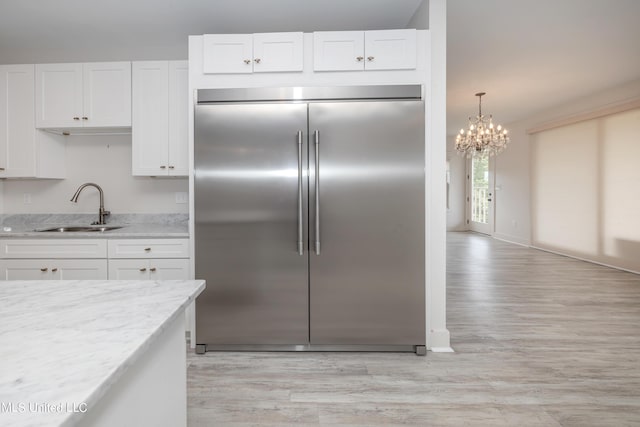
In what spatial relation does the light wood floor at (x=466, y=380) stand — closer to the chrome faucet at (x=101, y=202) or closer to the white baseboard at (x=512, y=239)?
the chrome faucet at (x=101, y=202)

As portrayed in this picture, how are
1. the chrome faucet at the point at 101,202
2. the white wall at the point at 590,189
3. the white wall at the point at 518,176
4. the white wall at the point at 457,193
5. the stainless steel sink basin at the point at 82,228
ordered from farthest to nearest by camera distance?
1. the white wall at the point at 457,193
2. the white wall at the point at 518,176
3. the white wall at the point at 590,189
4. the chrome faucet at the point at 101,202
5. the stainless steel sink basin at the point at 82,228

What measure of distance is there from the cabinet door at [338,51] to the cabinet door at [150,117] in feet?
4.10

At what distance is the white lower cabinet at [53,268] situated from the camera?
2.77 metres

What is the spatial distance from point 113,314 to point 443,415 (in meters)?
1.72

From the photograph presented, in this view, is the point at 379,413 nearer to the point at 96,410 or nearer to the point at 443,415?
the point at 443,415

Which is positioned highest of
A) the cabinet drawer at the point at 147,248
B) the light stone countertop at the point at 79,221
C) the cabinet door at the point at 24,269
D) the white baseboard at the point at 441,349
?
the light stone countertop at the point at 79,221

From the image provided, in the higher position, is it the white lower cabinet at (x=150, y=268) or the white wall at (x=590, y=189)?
the white wall at (x=590, y=189)

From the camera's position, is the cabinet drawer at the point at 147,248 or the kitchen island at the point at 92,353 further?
the cabinet drawer at the point at 147,248

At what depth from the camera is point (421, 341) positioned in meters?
2.50

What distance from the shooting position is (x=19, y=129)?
10.1 ft

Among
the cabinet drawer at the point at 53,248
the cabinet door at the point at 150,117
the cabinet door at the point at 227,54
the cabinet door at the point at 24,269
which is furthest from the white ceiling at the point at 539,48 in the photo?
the cabinet door at the point at 24,269

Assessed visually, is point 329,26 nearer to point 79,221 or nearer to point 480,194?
point 79,221

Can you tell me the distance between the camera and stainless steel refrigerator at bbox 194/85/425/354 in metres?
Result: 2.46

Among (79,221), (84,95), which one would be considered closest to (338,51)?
(84,95)
